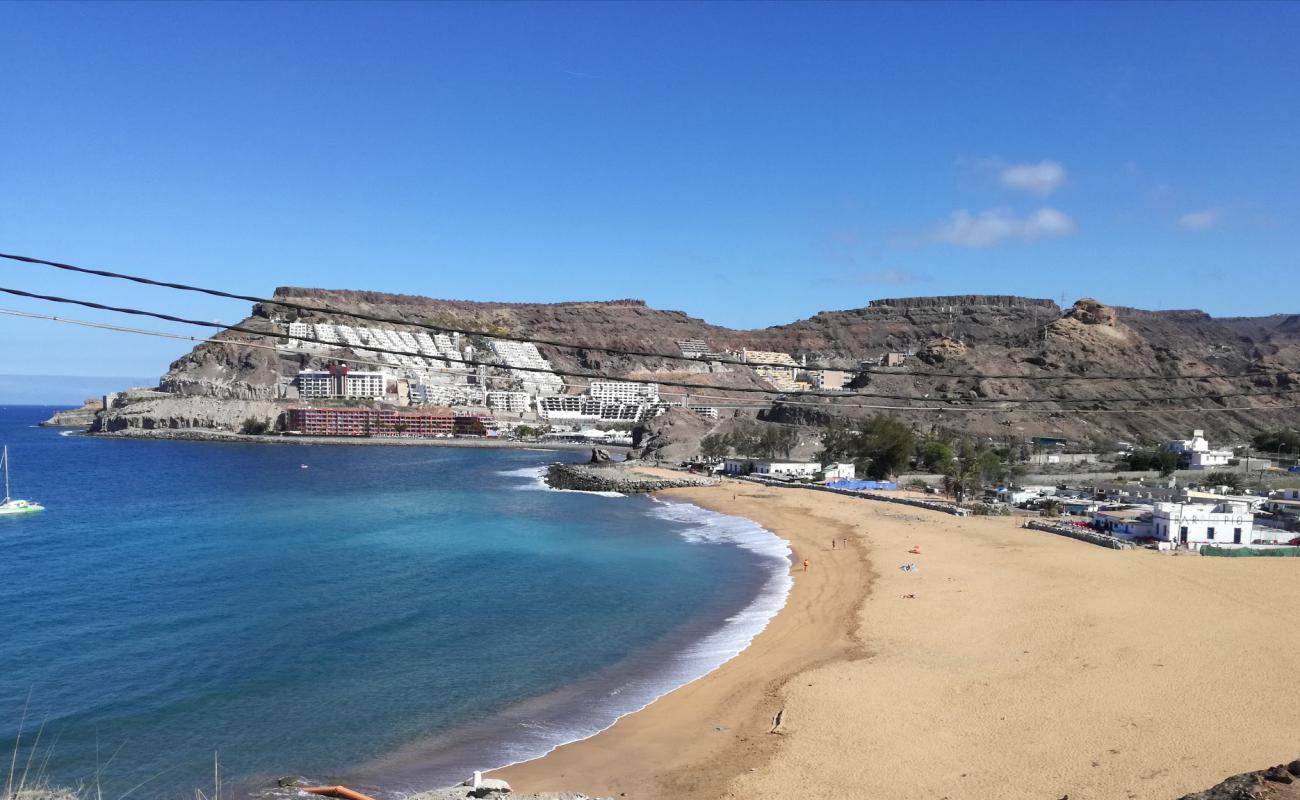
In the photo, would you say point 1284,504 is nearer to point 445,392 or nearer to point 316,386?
point 445,392

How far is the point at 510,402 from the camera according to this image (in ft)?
431

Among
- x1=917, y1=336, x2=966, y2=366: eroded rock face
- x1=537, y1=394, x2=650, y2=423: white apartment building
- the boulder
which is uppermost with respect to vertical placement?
x1=917, y1=336, x2=966, y2=366: eroded rock face

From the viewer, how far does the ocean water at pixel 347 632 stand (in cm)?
1201

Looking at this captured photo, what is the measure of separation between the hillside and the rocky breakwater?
861 centimetres

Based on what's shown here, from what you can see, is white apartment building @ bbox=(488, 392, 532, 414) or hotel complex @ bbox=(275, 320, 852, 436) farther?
white apartment building @ bbox=(488, 392, 532, 414)

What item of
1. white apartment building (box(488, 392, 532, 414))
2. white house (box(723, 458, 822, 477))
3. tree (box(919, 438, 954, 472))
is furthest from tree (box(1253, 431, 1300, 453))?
white apartment building (box(488, 392, 532, 414))

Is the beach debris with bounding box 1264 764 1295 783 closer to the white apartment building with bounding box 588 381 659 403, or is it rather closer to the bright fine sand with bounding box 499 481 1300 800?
the bright fine sand with bounding box 499 481 1300 800

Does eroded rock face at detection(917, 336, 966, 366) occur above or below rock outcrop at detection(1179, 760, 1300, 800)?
above

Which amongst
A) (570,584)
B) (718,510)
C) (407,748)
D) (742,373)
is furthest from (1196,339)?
(407,748)

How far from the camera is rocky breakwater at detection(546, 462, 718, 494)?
52.8 m

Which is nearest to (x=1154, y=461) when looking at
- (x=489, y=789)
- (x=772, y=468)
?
(x=772, y=468)

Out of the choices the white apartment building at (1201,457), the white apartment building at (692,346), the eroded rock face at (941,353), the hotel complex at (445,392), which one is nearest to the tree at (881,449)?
the white apartment building at (1201,457)

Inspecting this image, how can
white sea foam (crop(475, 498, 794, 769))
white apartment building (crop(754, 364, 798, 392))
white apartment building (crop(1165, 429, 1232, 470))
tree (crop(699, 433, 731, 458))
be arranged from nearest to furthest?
white sea foam (crop(475, 498, 794, 769)), white apartment building (crop(1165, 429, 1232, 470)), tree (crop(699, 433, 731, 458)), white apartment building (crop(754, 364, 798, 392))

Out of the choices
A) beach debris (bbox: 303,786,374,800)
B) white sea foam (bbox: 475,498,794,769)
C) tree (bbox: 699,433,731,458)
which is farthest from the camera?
tree (bbox: 699,433,731,458)
